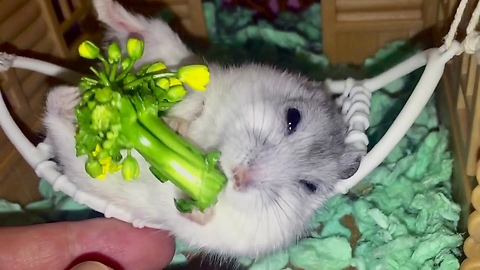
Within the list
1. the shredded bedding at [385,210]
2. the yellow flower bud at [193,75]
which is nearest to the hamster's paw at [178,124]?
the yellow flower bud at [193,75]

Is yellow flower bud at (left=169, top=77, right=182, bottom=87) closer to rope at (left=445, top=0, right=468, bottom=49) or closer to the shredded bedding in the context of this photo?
rope at (left=445, top=0, right=468, bottom=49)

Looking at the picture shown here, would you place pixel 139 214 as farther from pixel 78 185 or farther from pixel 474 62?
pixel 474 62

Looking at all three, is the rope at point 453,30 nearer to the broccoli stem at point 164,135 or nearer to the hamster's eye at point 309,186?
the hamster's eye at point 309,186

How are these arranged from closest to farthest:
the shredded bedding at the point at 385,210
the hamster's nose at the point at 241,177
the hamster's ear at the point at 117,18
A: the hamster's nose at the point at 241,177
the hamster's ear at the point at 117,18
the shredded bedding at the point at 385,210

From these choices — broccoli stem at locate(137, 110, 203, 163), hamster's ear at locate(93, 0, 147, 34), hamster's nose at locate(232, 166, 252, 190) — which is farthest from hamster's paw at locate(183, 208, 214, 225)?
hamster's ear at locate(93, 0, 147, 34)

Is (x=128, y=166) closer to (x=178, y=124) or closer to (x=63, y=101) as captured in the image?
(x=178, y=124)

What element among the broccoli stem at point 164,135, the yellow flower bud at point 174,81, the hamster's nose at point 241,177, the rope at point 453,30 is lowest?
the hamster's nose at point 241,177

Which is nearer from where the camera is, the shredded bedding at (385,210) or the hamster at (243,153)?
the hamster at (243,153)

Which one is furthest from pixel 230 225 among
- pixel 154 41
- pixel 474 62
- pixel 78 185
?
pixel 474 62
